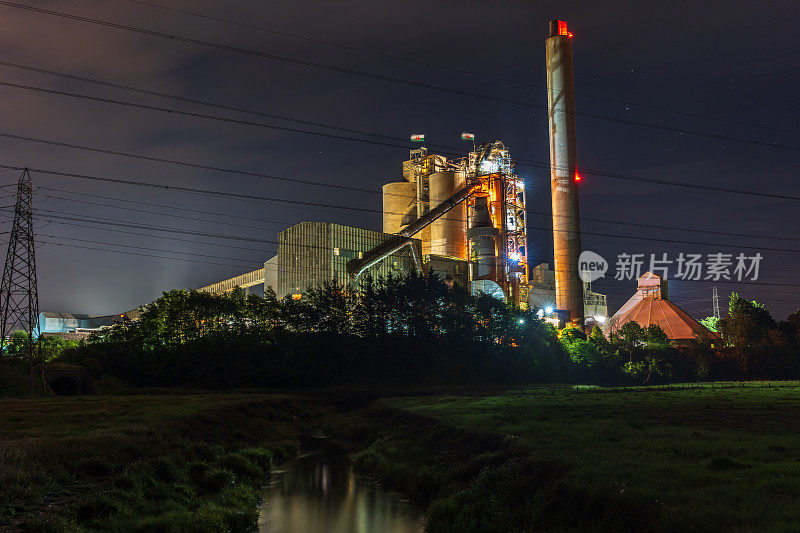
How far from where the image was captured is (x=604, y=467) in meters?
19.8

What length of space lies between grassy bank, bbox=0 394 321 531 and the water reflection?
3.80 ft

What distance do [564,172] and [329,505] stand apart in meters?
110

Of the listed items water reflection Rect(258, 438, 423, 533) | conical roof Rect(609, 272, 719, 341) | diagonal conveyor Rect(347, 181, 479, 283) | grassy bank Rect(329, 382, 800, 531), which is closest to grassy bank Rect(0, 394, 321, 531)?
water reflection Rect(258, 438, 423, 533)

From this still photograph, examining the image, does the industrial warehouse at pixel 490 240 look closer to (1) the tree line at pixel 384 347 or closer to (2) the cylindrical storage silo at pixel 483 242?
(2) the cylindrical storage silo at pixel 483 242

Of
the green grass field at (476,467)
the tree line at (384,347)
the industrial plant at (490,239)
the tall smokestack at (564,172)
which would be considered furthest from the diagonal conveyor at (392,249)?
the green grass field at (476,467)

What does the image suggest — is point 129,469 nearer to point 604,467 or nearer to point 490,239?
point 604,467

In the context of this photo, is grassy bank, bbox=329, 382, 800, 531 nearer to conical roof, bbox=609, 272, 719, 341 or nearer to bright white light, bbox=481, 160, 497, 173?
bright white light, bbox=481, 160, 497, 173

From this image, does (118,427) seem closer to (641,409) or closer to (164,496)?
(164,496)

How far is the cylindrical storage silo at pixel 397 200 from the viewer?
156500 millimetres

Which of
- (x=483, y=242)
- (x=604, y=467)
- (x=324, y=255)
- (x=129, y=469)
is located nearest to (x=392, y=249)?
(x=324, y=255)

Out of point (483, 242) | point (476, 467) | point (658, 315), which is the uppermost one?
point (483, 242)

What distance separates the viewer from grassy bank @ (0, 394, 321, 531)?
70.4 ft

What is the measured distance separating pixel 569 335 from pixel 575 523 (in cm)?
9772

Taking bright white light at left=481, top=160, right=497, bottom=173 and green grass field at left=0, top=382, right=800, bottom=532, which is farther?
bright white light at left=481, top=160, right=497, bottom=173
